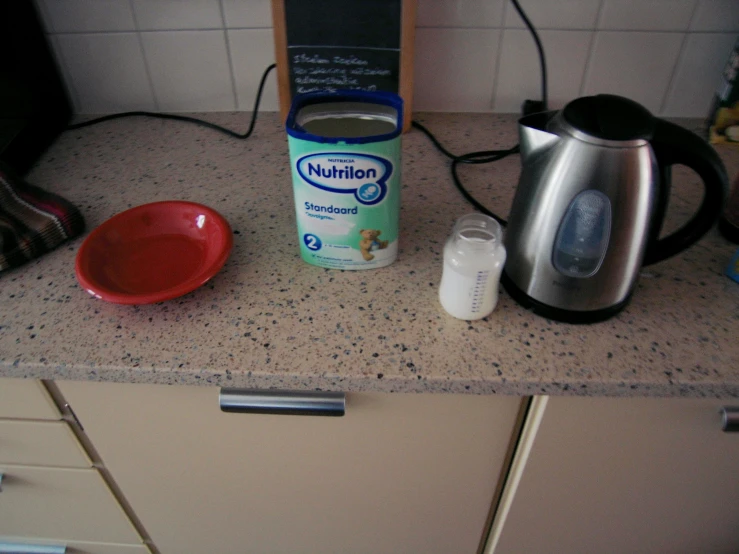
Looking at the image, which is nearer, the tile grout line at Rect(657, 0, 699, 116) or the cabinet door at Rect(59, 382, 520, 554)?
the cabinet door at Rect(59, 382, 520, 554)

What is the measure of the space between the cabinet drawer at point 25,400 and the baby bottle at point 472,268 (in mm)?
491

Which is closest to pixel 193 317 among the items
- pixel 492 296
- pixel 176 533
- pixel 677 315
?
pixel 492 296

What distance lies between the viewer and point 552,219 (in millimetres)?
518

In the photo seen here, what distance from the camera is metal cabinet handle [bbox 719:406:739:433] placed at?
1.80 feet

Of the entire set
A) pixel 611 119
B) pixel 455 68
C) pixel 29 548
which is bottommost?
pixel 29 548

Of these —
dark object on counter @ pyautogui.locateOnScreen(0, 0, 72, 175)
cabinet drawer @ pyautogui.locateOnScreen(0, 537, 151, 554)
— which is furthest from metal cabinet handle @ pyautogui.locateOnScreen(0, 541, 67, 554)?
dark object on counter @ pyautogui.locateOnScreen(0, 0, 72, 175)

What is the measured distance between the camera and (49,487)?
76 centimetres

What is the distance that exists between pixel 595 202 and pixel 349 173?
0.83 feet

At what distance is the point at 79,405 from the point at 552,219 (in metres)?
0.59

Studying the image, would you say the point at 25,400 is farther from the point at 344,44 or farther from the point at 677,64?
the point at 677,64

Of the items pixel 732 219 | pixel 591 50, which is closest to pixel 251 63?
pixel 591 50

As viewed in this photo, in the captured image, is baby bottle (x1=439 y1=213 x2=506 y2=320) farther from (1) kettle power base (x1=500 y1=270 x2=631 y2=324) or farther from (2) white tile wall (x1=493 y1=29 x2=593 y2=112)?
(2) white tile wall (x1=493 y1=29 x2=593 y2=112)

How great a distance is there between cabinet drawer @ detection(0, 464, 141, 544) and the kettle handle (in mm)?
798

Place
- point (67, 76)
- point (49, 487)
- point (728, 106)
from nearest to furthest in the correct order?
point (49, 487)
point (728, 106)
point (67, 76)
